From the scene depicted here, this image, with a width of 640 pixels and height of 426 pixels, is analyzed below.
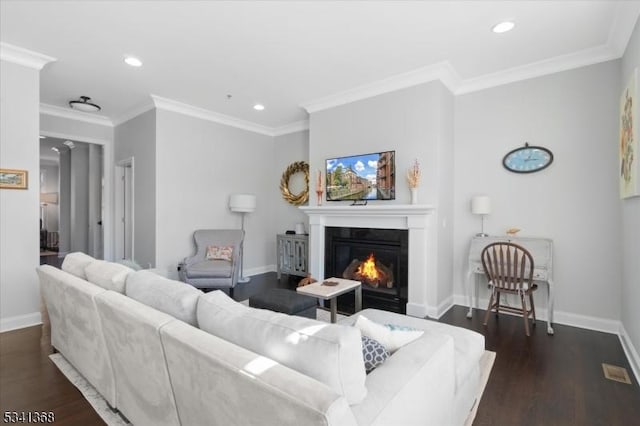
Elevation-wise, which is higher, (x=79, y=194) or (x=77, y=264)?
(x=79, y=194)

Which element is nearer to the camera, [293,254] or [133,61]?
[133,61]

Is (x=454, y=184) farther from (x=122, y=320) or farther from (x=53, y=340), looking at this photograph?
(x=53, y=340)

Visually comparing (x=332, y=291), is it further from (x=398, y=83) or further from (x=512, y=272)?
(x=398, y=83)

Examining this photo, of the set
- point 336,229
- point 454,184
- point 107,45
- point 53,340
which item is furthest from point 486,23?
point 53,340

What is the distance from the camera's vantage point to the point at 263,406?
3.07 ft

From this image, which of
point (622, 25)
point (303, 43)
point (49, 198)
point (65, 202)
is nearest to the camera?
point (622, 25)

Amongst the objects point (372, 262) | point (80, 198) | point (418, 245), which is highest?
point (80, 198)

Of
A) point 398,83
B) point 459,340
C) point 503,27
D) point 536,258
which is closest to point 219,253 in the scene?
point 398,83

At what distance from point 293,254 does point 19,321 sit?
340cm

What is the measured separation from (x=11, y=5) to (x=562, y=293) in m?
5.65

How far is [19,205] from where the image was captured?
11.0 feet

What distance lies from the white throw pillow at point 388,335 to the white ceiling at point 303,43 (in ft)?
7.81

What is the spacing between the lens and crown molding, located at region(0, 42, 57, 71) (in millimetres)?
3170

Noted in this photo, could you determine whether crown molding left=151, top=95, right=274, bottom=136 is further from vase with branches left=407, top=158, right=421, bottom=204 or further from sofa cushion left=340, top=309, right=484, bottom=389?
sofa cushion left=340, top=309, right=484, bottom=389
